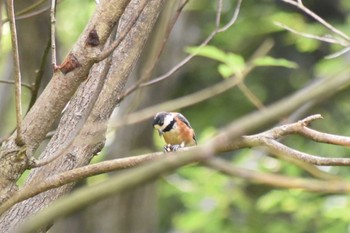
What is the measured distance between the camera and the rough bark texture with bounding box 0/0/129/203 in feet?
6.66

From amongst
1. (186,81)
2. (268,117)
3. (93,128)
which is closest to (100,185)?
(268,117)

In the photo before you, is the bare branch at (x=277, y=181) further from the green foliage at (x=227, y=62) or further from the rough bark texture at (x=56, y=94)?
the green foliage at (x=227, y=62)

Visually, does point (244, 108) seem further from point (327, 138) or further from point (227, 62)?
point (327, 138)

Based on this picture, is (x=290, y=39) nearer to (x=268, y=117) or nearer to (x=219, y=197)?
(x=219, y=197)

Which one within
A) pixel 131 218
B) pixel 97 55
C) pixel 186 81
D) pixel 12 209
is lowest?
pixel 131 218

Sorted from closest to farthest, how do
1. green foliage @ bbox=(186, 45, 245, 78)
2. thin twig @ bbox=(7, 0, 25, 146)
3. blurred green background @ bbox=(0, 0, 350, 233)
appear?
thin twig @ bbox=(7, 0, 25, 146), green foliage @ bbox=(186, 45, 245, 78), blurred green background @ bbox=(0, 0, 350, 233)

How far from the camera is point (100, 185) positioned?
1.24 metres

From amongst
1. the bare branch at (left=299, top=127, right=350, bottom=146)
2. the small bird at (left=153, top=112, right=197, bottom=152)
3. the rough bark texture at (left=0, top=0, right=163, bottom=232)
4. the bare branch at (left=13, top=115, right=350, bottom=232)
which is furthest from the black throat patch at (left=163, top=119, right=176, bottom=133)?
the bare branch at (left=13, top=115, right=350, bottom=232)

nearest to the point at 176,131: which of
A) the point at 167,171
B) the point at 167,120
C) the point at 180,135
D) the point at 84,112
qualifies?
the point at 180,135

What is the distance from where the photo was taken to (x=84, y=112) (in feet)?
7.48

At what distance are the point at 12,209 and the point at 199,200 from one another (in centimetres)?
366

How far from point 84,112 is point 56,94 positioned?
233mm

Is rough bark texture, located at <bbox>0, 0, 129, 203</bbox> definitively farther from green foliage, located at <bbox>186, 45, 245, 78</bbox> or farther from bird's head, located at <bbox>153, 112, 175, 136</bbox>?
green foliage, located at <bbox>186, 45, 245, 78</bbox>

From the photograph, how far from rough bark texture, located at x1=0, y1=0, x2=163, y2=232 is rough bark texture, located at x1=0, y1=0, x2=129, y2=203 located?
16cm
